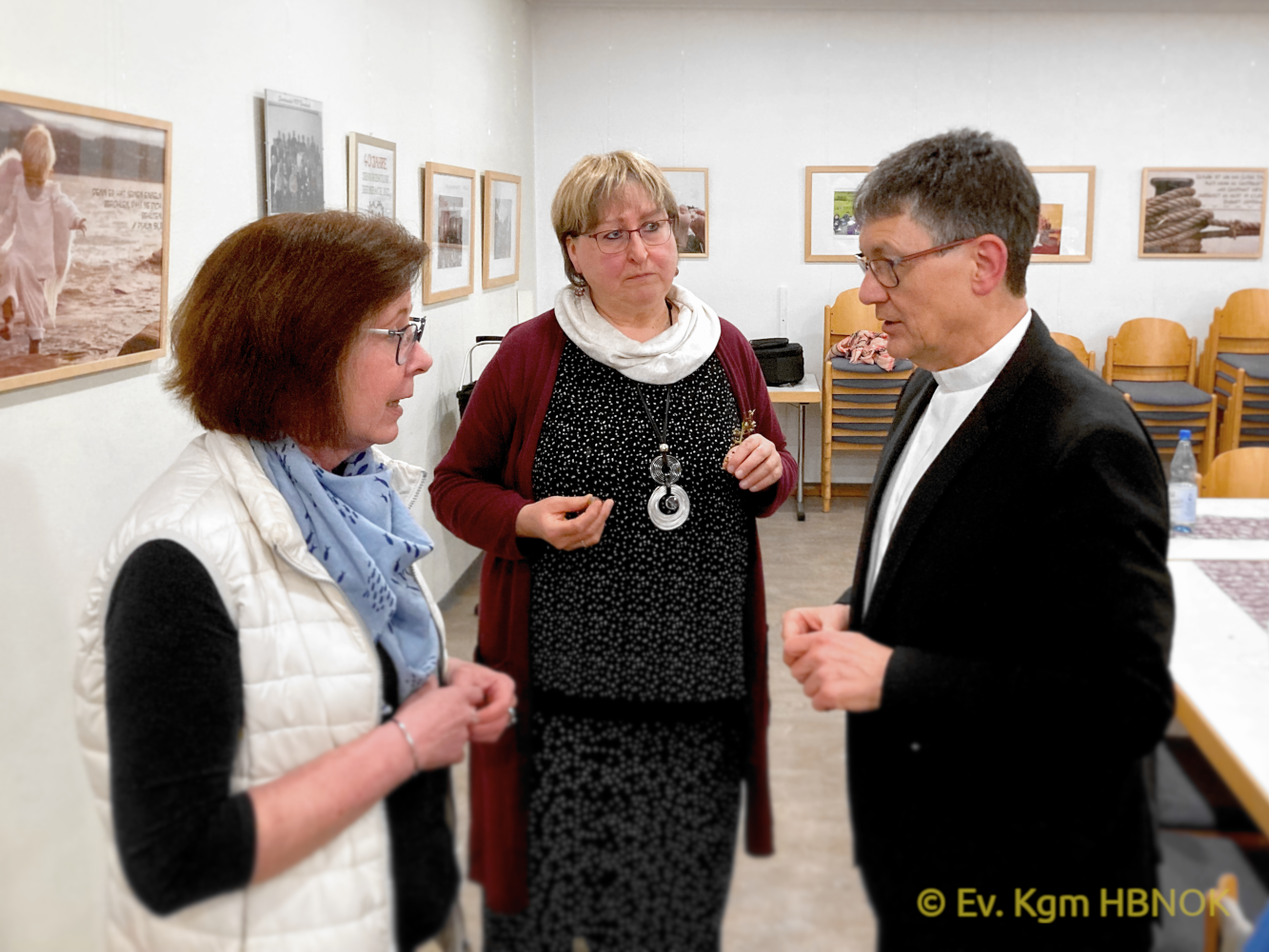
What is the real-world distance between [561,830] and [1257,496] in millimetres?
2870

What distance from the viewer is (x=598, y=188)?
1495 millimetres

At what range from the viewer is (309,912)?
0.85m

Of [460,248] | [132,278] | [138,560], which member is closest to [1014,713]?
[138,560]

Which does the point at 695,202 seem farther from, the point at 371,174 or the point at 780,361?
the point at 371,174

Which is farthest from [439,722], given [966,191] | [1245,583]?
[1245,583]

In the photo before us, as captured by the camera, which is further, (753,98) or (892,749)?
(753,98)

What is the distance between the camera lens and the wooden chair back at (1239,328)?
5.96 meters

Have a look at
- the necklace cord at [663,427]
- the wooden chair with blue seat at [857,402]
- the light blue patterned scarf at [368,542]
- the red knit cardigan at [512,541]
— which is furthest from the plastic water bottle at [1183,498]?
the wooden chair with blue seat at [857,402]

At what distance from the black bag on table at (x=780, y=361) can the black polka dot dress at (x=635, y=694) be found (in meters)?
4.05

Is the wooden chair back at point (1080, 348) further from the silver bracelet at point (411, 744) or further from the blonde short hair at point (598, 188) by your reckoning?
the silver bracelet at point (411, 744)

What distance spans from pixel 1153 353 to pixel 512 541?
5.65m

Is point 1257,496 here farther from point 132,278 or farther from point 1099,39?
point 1099,39

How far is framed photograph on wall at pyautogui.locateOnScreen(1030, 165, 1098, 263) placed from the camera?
20.0ft

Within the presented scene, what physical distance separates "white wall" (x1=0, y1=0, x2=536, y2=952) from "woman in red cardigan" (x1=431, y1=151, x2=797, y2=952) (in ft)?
0.53
